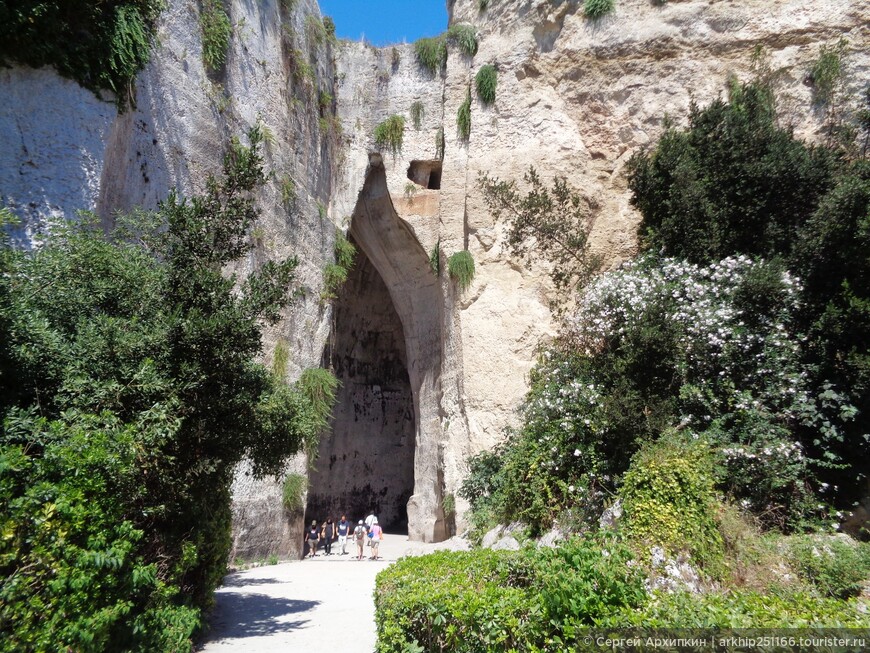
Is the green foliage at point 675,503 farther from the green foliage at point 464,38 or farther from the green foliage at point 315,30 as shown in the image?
the green foliage at point 315,30

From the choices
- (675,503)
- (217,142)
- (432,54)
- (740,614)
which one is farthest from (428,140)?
(740,614)

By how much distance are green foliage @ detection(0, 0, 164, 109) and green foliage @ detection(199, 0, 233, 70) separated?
300cm

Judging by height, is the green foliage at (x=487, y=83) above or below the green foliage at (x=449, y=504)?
above

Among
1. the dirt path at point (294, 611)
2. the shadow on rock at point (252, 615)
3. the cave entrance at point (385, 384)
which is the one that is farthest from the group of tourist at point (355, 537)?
the shadow on rock at point (252, 615)

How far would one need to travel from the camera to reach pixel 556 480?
7.93m

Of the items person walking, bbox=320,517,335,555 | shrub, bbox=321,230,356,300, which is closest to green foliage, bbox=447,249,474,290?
shrub, bbox=321,230,356,300

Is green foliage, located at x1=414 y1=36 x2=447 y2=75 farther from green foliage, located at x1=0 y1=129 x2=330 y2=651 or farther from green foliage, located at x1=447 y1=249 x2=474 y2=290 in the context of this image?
green foliage, located at x1=0 y1=129 x2=330 y2=651

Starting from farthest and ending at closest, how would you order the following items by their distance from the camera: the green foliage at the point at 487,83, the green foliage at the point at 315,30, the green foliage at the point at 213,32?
the green foliage at the point at 315,30 < the green foliage at the point at 487,83 < the green foliage at the point at 213,32

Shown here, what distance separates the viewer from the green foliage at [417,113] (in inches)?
675

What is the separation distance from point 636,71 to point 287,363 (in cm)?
970

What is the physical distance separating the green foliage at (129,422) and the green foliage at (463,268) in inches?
252

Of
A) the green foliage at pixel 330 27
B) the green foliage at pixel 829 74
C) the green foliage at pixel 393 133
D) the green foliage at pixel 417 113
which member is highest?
the green foliage at pixel 330 27

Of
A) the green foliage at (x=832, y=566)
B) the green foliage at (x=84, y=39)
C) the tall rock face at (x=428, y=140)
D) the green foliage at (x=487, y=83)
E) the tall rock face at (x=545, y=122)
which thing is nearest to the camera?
the green foliage at (x=832, y=566)

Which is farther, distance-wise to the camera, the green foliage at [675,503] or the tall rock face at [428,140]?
the tall rock face at [428,140]
